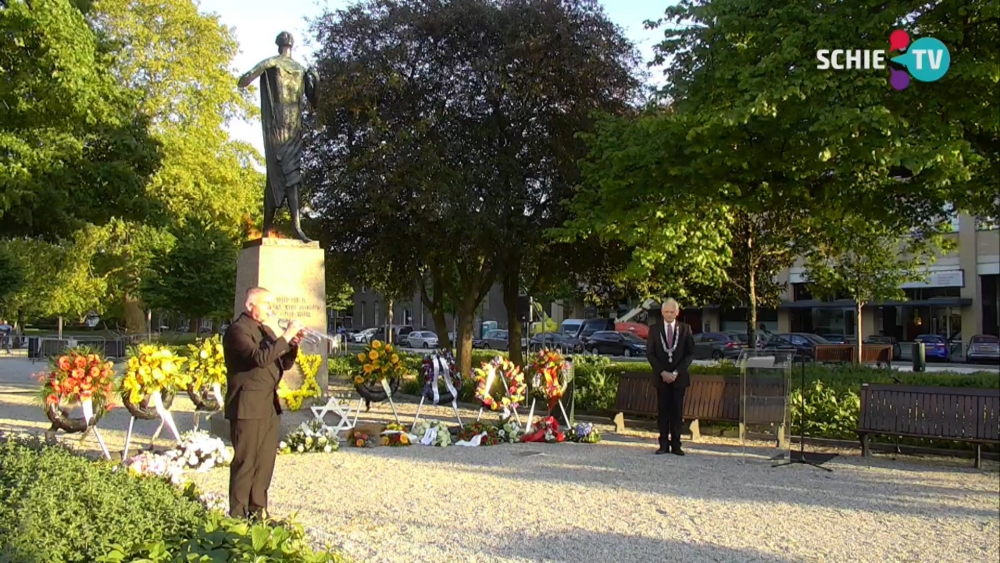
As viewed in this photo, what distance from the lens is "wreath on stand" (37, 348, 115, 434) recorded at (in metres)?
9.09

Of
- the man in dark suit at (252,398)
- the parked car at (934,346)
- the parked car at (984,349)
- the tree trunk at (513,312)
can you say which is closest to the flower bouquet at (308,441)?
the man in dark suit at (252,398)

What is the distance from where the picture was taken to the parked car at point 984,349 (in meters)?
11.5

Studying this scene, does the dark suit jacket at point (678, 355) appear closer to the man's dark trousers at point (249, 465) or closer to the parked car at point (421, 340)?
the man's dark trousers at point (249, 465)

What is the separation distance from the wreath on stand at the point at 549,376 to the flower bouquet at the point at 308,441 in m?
2.95

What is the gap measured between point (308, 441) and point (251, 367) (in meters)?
4.71

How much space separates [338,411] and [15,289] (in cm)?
3088

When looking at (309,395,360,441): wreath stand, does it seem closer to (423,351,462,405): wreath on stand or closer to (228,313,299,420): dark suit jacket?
(423,351,462,405): wreath on stand

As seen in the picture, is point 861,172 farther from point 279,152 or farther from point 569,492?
point 279,152

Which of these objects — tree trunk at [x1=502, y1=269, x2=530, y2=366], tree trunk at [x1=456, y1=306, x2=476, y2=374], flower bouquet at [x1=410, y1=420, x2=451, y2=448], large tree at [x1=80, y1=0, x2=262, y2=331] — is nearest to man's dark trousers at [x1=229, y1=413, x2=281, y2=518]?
flower bouquet at [x1=410, y1=420, x2=451, y2=448]

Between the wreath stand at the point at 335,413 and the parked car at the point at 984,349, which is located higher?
the parked car at the point at 984,349

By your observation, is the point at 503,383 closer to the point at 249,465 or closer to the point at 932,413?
the point at 932,413

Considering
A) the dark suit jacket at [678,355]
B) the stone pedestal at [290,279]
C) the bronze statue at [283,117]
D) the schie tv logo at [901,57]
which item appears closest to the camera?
the schie tv logo at [901,57]

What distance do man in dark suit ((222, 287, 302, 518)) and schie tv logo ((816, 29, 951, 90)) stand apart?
7.63 metres

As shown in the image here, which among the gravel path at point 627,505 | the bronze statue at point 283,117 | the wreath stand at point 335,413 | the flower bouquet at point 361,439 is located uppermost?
the bronze statue at point 283,117
